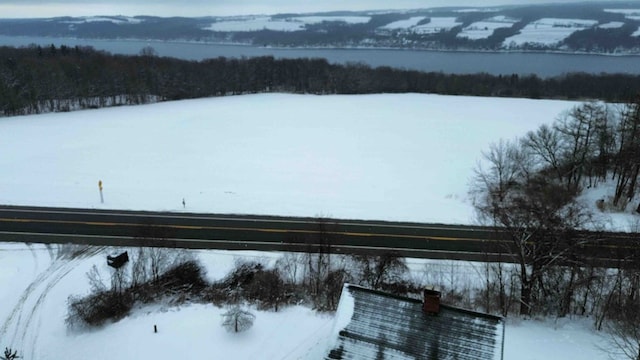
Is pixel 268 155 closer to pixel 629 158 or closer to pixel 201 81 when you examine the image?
pixel 629 158

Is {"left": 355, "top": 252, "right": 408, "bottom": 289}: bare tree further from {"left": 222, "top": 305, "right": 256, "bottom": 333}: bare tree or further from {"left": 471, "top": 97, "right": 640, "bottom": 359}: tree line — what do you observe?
{"left": 222, "top": 305, "right": 256, "bottom": 333}: bare tree

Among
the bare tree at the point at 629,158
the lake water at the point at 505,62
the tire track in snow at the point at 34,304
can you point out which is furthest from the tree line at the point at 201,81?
the tire track in snow at the point at 34,304

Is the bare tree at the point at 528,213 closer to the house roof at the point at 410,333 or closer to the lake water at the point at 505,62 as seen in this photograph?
the house roof at the point at 410,333

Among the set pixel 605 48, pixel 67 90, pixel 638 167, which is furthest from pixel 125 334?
pixel 605 48

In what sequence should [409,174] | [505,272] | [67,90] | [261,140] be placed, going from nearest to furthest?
[505,272] < [409,174] < [261,140] < [67,90]

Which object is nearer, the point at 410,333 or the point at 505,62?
the point at 410,333

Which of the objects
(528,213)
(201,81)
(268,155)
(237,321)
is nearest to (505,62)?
(201,81)

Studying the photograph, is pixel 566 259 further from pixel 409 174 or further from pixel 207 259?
pixel 409 174
